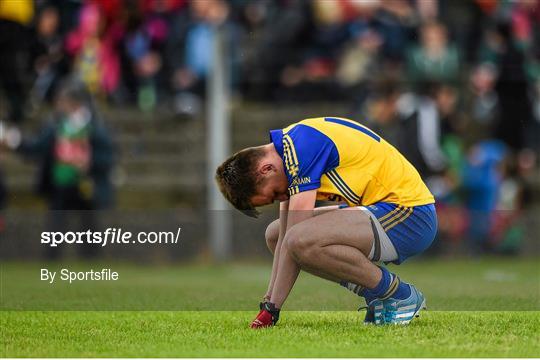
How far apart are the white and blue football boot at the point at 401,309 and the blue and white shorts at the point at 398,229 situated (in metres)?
0.26

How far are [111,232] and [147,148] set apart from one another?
3.98 metres

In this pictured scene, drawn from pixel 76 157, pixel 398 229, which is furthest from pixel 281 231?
pixel 76 157

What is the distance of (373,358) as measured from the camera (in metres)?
7.21

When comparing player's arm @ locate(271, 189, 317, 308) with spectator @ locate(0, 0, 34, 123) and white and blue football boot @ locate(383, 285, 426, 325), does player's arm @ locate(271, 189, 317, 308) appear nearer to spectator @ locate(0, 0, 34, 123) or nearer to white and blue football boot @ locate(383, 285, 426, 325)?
white and blue football boot @ locate(383, 285, 426, 325)

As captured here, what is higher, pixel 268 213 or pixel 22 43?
pixel 22 43

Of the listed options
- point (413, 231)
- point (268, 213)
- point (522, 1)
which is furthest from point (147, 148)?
point (413, 231)

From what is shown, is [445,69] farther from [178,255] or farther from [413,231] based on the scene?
[413,231]

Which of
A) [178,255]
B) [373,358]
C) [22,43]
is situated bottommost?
[178,255]

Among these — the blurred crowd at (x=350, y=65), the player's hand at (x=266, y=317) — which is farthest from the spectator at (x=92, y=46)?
the player's hand at (x=266, y=317)

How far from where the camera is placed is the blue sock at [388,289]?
8.45m

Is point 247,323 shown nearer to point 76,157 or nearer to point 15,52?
point 76,157

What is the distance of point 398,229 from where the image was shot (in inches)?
334

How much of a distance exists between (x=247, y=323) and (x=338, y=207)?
1.01 meters

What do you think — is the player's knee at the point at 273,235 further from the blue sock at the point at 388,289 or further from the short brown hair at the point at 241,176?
the blue sock at the point at 388,289
